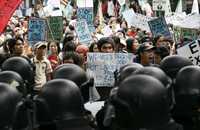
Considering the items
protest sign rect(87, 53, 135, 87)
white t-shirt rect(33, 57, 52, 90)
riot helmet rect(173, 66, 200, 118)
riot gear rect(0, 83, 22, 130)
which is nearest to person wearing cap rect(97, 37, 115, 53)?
protest sign rect(87, 53, 135, 87)

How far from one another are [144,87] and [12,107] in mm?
1124

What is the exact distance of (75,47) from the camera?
10516mm

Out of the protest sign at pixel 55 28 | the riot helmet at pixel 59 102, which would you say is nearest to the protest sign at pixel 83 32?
the protest sign at pixel 55 28

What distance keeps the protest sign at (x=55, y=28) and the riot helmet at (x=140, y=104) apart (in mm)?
8458

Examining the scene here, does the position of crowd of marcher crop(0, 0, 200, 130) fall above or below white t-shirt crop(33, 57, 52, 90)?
above

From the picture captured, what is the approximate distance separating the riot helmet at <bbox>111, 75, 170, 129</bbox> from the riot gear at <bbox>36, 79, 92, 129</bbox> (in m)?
0.52

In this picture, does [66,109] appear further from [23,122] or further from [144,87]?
[144,87]

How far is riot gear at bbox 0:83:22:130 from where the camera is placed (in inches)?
216

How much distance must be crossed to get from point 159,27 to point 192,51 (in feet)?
10.1

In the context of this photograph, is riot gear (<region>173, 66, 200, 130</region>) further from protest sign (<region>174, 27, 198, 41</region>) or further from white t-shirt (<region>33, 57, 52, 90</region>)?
protest sign (<region>174, 27, 198, 41</region>)

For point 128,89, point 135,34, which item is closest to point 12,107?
point 128,89

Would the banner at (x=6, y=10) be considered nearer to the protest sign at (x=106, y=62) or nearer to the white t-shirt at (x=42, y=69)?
the white t-shirt at (x=42, y=69)

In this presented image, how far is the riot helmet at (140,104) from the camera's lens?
17.2ft

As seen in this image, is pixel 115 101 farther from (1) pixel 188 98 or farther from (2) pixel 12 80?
(2) pixel 12 80
